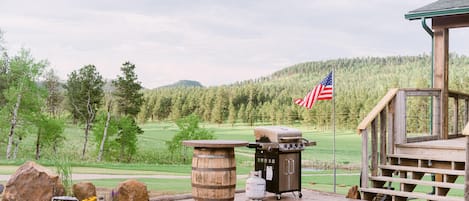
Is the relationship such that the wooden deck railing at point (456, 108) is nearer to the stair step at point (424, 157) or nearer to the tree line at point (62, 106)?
the stair step at point (424, 157)

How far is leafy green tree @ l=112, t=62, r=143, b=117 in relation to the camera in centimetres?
2723

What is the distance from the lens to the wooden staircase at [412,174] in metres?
7.43

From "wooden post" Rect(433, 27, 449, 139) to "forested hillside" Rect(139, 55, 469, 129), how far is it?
14.1m

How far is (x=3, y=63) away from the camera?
79.9 feet

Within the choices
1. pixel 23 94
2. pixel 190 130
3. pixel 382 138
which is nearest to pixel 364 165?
pixel 382 138

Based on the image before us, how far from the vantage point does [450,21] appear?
28.6 ft

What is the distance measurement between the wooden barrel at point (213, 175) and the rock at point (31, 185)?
77.0 inches

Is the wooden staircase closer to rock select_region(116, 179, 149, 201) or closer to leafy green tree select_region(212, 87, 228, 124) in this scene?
rock select_region(116, 179, 149, 201)

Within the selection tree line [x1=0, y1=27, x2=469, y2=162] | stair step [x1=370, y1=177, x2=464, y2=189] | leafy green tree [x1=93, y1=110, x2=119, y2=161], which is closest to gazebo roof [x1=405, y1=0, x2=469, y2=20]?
stair step [x1=370, y1=177, x2=464, y2=189]

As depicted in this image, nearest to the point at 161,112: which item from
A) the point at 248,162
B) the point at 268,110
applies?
the point at 268,110

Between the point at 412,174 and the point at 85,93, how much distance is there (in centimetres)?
2153

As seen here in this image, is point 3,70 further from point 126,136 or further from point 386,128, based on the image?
point 386,128

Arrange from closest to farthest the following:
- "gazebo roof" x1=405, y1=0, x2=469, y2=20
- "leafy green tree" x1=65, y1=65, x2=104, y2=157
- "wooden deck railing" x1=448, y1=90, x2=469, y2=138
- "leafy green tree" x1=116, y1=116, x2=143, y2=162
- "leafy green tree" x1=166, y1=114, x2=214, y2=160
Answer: "gazebo roof" x1=405, y1=0, x2=469, y2=20 < "wooden deck railing" x1=448, y1=90, x2=469, y2=138 < "leafy green tree" x1=166, y1=114, x2=214, y2=160 < "leafy green tree" x1=116, y1=116, x2=143, y2=162 < "leafy green tree" x1=65, y1=65, x2=104, y2=157

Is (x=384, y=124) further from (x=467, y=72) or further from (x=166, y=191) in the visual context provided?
(x=467, y=72)
